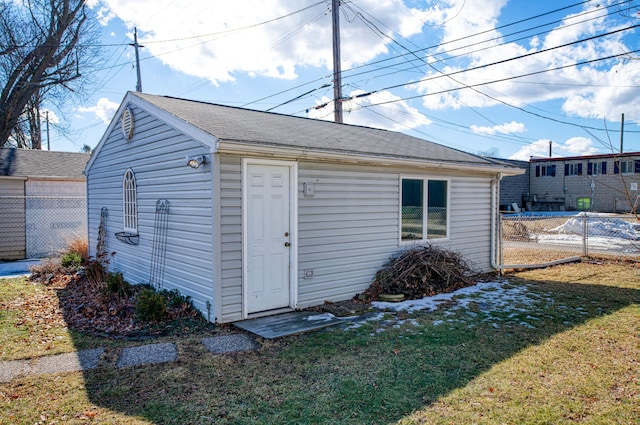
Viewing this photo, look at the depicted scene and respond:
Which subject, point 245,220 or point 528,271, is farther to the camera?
point 528,271

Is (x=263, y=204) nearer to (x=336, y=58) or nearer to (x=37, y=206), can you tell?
(x=336, y=58)

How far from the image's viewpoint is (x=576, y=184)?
30.3 m

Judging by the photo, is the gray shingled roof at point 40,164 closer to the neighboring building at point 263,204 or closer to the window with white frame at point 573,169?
the neighboring building at point 263,204

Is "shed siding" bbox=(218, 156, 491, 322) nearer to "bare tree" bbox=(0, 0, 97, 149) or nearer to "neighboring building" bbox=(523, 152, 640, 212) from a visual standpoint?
"bare tree" bbox=(0, 0, 97, 149)

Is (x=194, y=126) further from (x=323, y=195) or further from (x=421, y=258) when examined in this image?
(x=421, y=258)

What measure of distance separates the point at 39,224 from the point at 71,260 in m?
3.73

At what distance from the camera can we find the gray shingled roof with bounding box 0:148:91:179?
12.3 m

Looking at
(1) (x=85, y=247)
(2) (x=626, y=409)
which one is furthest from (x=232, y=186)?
(1) (x=85, y=247)

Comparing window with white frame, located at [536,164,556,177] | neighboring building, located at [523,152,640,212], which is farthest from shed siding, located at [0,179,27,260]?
window with white frame, located at [536,164,556,177]

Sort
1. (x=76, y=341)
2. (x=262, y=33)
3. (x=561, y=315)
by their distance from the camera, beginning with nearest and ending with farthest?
(x=76, y=341), (x=561, y=315), (x=262, y=33)

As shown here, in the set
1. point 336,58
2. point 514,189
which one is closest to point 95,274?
point 336,58

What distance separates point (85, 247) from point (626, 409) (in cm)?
1143

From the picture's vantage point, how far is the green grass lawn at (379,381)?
10.6 ft

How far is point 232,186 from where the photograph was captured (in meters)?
5.56
